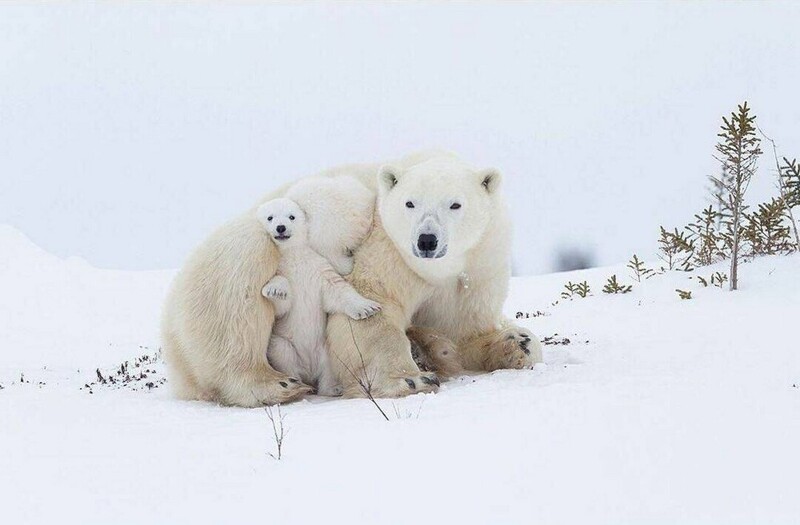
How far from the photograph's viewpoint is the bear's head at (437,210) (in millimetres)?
5324

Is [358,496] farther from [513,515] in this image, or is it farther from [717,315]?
[717,315]

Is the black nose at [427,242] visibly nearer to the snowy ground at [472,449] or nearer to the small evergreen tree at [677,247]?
the snowy ground at [472,449]

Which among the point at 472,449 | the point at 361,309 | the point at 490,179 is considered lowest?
the point at 472,449

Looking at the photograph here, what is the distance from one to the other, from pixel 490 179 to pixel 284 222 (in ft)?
4.72

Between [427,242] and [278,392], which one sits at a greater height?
[427,242]

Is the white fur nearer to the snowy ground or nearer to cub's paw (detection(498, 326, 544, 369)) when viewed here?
the snowy ground

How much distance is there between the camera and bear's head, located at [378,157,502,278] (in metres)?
5.32

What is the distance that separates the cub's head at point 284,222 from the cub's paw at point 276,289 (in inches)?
10.9

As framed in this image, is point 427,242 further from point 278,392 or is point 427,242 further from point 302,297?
point 278,392

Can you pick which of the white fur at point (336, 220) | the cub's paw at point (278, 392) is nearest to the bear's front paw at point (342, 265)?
the white fur at point (336, 220)

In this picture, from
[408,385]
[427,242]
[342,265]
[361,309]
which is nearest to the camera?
[427,242]

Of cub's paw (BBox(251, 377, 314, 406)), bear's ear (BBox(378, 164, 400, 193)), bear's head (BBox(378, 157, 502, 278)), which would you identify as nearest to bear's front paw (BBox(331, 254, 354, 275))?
bear's head (BBox(378, 157, 502, 278))

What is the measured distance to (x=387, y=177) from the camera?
19.1 ft

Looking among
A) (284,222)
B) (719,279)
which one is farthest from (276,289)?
(719,279)
